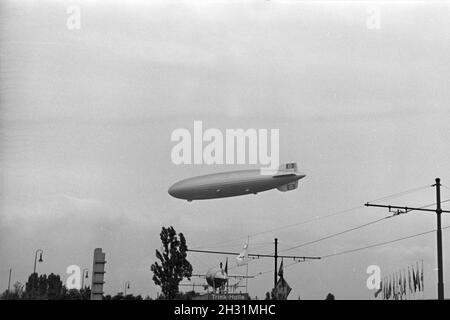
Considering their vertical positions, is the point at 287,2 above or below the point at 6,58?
above

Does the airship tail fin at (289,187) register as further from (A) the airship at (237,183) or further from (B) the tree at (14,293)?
(B) the tree at (14,293)

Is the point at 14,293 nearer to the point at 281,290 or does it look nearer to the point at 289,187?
the point at 281,290

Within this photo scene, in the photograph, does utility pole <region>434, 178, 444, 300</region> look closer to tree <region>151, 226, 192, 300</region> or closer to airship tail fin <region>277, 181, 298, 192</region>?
airship tail fin <region>277, 181, 298, 192</region>

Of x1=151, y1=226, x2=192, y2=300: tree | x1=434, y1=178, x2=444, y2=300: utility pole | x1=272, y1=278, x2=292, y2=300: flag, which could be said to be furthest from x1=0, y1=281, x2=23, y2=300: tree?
x1=434, y1=178, x2=444, y2=300: utility pole

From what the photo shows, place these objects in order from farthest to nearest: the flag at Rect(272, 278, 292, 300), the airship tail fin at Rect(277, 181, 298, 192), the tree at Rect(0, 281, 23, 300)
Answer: the airship tail fin at Rect(277, 181, 298, 192), the flag at Rect(272, 278, 292, 300), the tree at Rect(0, 281, 23, 300)
